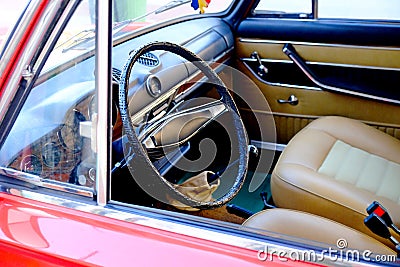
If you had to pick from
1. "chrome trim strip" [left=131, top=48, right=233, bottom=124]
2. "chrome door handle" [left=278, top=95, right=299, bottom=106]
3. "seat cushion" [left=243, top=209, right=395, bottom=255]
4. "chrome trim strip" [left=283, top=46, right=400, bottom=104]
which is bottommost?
"chrome door handle" [left=278, top=95, right=299, bottom=106]

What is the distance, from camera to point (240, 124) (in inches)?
60.5

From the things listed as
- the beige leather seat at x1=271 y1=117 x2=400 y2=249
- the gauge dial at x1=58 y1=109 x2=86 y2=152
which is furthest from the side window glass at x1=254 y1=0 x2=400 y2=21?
the gauge dial at x1=58 y1=109 x2=86 y2=152

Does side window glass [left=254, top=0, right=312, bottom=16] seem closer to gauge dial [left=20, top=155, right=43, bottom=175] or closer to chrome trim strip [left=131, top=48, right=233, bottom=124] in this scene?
chrome trim strip [left=131, top=48, right=233, bottom=124]

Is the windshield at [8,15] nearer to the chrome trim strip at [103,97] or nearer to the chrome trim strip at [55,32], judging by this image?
the chrome trim strip at [55,32]

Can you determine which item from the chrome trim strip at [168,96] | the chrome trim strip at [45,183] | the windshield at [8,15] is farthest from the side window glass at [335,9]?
the chrome trim strip at [45,183]

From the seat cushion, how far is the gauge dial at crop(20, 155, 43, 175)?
0.52 metres

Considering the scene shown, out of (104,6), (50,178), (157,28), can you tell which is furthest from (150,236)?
(157,28)

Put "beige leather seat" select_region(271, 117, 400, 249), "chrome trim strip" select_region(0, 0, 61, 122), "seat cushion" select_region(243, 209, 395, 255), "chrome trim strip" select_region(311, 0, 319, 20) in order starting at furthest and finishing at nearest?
"chrome trim strip" select_region(311, 0, 319, 20) → "beige leather seat" select_region(271, 117, 400, 249) → "seat cushion" select_region(243, 209, 395, 255) → "chrome trim strip" select_region(0, 0, 61, 122)

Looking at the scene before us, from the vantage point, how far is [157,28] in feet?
7.22

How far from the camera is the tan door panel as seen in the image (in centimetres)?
221

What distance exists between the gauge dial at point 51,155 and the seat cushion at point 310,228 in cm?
49

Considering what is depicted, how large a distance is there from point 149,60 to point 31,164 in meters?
0.77

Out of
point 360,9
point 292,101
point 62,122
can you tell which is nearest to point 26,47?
point 62,122

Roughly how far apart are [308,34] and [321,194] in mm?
1065
